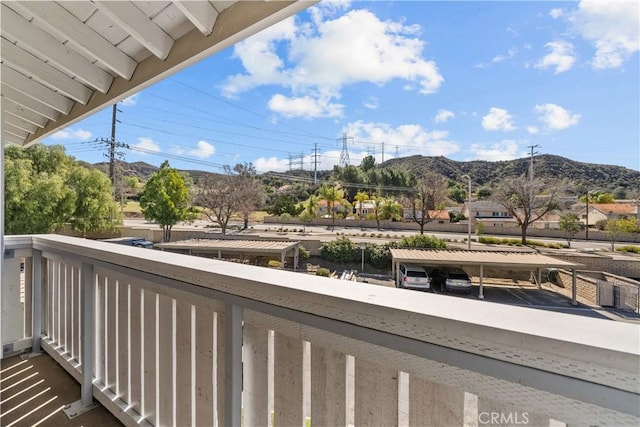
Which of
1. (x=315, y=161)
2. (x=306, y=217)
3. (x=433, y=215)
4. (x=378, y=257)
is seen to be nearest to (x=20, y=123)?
(x=378, y=257)

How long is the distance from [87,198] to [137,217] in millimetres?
10642

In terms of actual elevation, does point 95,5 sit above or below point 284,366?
above

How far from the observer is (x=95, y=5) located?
996mm

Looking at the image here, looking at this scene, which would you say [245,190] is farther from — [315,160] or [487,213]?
[315,160]

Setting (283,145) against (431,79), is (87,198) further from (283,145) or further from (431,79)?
(283,145)

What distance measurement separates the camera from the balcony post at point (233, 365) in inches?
27.8

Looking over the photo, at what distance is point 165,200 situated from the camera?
1395 centimetres

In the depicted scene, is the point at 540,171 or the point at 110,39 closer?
the point at 110,39

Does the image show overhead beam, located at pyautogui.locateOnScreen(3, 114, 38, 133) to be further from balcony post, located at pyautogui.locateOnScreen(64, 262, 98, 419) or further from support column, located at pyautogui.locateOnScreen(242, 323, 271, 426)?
support column, located at pyautogui.locateOnScreen(242, 323, 271, 426)

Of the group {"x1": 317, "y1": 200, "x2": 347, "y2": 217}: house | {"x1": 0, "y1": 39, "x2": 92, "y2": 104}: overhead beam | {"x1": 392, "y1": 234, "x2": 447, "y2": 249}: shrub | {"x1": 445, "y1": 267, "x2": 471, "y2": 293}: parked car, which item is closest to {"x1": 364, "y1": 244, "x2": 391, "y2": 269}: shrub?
{"x1": 392, "y1": 234, "x2": 447, "y2": 249}: shrub

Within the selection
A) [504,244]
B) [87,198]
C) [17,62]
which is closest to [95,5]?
[17,62]

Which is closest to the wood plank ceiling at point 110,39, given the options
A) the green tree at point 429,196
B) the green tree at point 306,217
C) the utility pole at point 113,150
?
the utility pole at point 113,150
